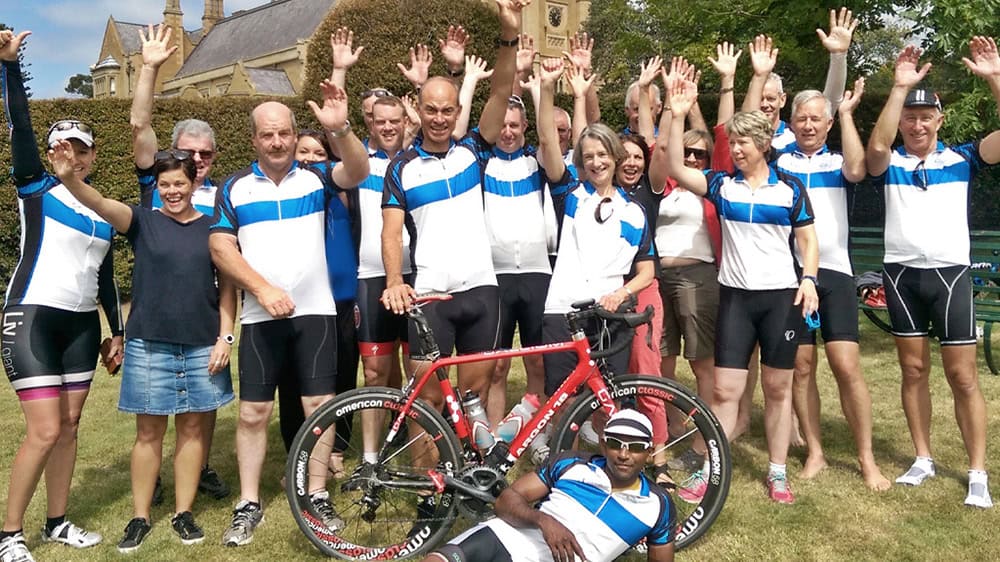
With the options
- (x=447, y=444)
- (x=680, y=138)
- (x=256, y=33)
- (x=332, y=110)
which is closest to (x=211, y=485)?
(x=447, y=444)

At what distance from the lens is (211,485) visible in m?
5.04

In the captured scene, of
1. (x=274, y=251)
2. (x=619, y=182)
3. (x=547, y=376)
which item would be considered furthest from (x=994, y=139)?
(x=274, y=251)

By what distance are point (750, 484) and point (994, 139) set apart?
7.70 feet

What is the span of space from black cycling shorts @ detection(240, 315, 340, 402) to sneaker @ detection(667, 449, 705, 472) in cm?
184

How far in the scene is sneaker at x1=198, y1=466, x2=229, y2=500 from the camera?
4.99m

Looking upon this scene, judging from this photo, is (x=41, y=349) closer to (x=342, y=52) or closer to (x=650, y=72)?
(x=342, y=52)

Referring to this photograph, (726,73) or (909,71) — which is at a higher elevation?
(726,73)

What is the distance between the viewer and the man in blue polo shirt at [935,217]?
4500 mm

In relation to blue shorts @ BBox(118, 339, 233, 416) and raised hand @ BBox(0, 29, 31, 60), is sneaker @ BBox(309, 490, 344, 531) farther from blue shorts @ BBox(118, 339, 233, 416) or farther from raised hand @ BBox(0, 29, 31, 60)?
raised hand @ BBox(0, 29, 31, 60)

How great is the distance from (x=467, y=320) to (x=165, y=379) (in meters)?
1.52

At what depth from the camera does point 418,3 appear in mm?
16188

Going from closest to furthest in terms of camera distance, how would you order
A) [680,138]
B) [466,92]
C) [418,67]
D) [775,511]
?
[680,138] → [775,511] → [466,92] → [418,67]

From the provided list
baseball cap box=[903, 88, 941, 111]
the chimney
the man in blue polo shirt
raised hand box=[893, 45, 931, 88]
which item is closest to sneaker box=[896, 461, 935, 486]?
the man in blue polo shirt

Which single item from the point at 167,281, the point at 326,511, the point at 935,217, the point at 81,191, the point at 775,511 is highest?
the point at 81,191
